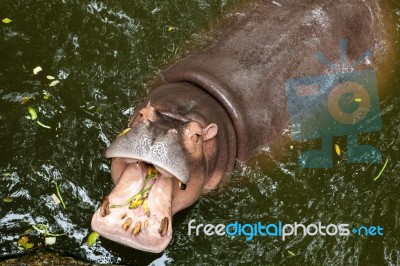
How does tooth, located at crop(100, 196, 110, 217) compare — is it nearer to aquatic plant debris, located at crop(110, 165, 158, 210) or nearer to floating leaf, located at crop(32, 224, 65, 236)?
aquatic plant debris, located at crop(110, 165, 158, 210)

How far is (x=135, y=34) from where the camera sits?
24.6 ft

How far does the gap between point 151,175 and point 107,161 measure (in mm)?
1369

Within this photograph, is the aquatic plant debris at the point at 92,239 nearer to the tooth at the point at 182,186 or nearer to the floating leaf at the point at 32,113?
the tooth at the point at 182,186

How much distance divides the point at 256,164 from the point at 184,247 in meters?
1.16

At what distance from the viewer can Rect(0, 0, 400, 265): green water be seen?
248 inches

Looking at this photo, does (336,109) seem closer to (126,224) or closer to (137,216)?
(137,216)

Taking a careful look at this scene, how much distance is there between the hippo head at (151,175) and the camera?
16.2 feet

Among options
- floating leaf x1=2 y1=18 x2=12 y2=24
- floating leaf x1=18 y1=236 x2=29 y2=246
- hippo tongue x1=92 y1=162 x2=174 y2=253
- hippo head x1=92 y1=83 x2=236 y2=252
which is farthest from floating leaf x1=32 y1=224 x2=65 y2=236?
floating leaf x1=2 y1=18 x2=12 y2=24

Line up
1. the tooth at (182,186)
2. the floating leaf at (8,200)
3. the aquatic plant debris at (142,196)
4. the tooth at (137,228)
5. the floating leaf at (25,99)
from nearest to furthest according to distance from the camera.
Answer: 1. the tooth at (137,228)
2. the aquatic plant debris at (142,196)
3. the tooth at (182,186)
4. the floating leaf at (8,200)
5. the floating leaf at (25,99)

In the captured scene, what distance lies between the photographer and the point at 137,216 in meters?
5.24

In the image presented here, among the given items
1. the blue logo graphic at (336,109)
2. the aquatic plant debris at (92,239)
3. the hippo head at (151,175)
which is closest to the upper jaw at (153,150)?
the hippo head at (151,175)

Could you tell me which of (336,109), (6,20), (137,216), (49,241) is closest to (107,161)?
(49,241)

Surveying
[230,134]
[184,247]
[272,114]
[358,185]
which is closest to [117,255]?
[184,247]

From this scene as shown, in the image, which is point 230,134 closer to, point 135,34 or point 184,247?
point 184,247
